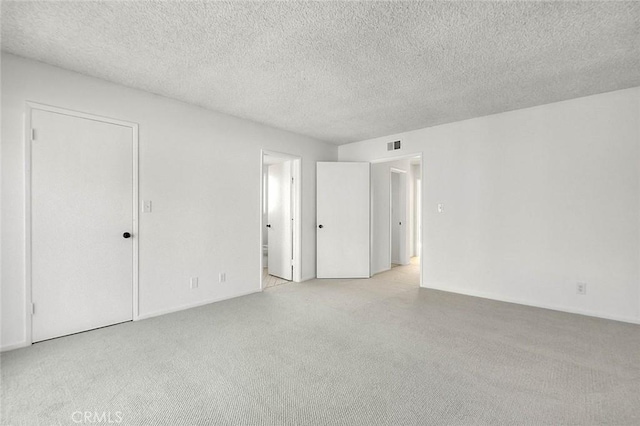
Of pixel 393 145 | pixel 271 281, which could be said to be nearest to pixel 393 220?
pixel 393 145

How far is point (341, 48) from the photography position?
2.29m

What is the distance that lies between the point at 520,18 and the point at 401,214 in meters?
4.97

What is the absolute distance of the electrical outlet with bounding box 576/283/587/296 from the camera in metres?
3.28

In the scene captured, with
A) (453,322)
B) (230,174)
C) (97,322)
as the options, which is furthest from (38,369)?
(453,322)

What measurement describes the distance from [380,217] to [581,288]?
3.04 meters

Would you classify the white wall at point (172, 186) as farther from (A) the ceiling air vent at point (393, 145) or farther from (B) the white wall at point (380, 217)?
(B) the white wall at point (380, 217)

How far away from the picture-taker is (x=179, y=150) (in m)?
3.42

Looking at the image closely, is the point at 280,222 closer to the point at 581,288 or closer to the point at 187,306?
the point at 187,306

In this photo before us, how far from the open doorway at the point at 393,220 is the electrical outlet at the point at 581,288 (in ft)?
6.39

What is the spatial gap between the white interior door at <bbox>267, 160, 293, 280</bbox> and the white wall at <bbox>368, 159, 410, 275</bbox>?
152cm

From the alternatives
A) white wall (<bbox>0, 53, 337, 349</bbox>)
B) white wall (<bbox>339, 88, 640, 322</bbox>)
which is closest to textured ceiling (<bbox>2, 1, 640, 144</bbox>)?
white wall (<bbox>0, 53, 337, 349</bbox>)

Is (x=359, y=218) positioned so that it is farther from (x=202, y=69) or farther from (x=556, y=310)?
(x=202, y=69)

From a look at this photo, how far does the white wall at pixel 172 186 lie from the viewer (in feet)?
7.95

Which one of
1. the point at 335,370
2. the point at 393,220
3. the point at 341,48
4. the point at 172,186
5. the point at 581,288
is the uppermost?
the point at 341,48
